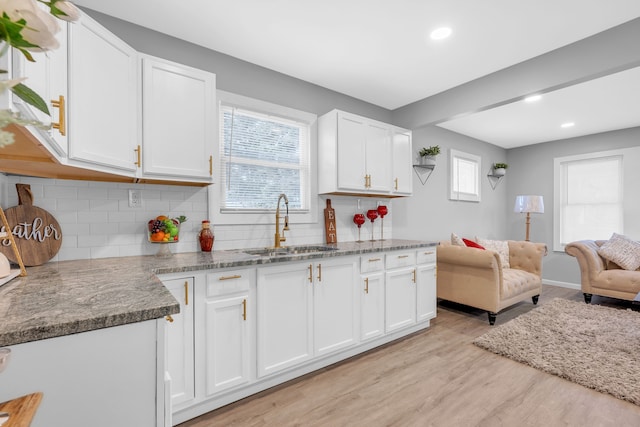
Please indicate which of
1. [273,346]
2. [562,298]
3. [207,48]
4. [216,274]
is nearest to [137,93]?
[207,48]

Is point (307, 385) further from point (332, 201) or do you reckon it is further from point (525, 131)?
point (525, 131)

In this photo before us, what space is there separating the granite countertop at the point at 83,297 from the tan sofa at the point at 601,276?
4.72m

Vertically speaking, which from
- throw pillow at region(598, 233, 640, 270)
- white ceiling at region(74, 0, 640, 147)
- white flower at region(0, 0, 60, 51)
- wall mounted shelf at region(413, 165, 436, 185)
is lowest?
throw pillow at region(598, 233, 640, 270)

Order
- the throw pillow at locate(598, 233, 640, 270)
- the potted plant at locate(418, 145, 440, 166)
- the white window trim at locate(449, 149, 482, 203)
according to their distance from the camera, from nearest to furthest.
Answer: the throw pillow at locate(598, 233, 640, 270), the potted plant at locate(418, 145, 440, 166), the white window trim at locate(449, 149, 482, 203)

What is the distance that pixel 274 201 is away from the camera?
2980mm

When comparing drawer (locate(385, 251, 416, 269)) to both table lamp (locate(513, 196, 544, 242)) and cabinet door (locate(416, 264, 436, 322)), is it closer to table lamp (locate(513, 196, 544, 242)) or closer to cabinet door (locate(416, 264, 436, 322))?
cabinet door (locate(416, 264, 436, 322))

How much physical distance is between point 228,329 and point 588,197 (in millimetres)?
6062

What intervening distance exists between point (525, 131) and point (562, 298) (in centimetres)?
259

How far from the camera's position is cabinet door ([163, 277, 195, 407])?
175 cm

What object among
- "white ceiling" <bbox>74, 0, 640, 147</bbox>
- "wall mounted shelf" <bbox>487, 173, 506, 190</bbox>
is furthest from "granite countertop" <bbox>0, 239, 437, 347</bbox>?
"wall mounted shelf" <bbox>487, 173, 506, 190</bbox>

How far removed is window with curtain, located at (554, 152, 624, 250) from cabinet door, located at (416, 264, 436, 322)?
3560 mm

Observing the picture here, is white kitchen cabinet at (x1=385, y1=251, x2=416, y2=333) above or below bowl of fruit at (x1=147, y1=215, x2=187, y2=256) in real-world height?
below

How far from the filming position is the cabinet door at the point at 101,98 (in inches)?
62.0

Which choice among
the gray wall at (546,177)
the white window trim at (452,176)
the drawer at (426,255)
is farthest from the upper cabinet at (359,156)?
the gray wall at (546,177)
